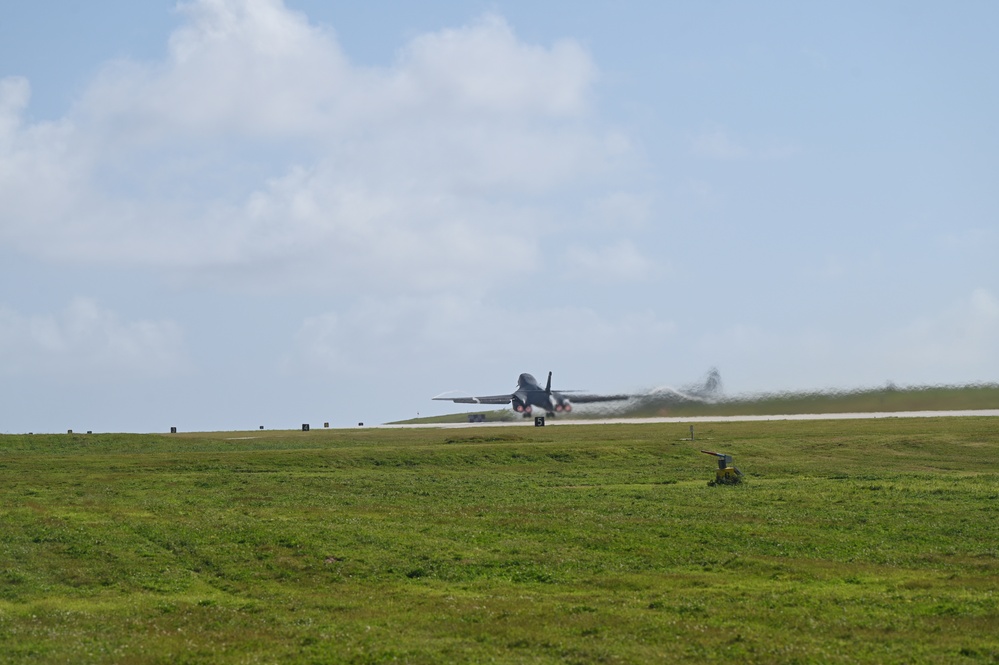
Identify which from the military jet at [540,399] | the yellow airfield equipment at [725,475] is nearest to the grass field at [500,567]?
the yellow airfield equipment at [725,475]

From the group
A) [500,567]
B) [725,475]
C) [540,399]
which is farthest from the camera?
[540,399]

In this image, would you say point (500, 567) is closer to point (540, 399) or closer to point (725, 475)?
point (725, 475)

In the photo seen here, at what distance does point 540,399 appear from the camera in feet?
444

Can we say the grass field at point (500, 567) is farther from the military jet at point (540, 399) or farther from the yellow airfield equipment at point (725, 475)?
the military jet at point (540, 399)

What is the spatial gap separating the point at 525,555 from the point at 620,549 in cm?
353

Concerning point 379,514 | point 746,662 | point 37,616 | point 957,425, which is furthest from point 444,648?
point 957,425

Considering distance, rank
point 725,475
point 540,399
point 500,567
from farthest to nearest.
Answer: point 540,399 → point 725,475 → point 500,567

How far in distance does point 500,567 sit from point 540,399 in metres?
102

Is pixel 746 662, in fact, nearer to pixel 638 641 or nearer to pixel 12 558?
pixel 638 641

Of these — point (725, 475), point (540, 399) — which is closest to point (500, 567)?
point (725, 475)

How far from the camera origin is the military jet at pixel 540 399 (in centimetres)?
12769

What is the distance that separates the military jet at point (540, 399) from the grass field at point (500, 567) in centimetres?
6163

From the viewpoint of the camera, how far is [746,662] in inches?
842

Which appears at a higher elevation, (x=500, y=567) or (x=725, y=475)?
(x=725, y=475)
